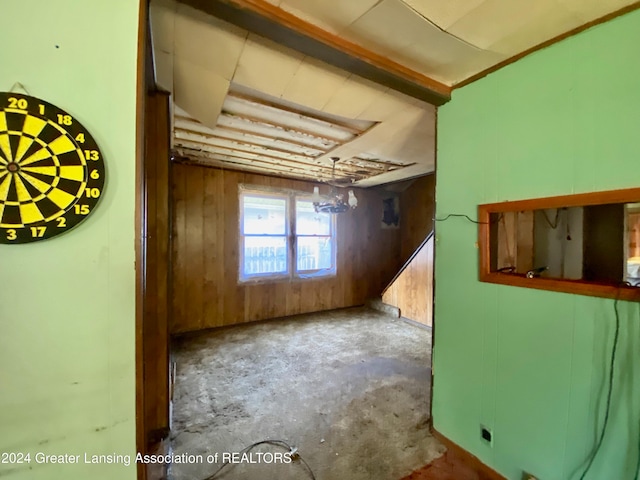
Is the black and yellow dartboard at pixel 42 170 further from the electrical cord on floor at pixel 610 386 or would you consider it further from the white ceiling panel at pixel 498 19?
the electrical cord on floor at pixel 610 386

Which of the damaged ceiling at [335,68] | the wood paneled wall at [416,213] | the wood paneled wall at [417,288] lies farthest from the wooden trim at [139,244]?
the wood paneled wall at [416,213]

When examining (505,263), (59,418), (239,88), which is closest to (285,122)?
(239,88)

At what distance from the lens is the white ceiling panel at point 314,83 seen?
1.47 meters

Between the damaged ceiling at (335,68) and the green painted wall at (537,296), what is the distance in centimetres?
22

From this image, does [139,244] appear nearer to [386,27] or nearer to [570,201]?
[386,27]

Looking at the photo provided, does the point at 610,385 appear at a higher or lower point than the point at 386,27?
lower

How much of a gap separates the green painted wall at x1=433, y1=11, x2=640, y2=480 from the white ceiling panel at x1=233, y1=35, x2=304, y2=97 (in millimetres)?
1032

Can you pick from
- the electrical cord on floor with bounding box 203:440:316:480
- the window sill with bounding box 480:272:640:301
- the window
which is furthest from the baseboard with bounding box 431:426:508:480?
the window

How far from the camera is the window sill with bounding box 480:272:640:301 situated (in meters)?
1.05

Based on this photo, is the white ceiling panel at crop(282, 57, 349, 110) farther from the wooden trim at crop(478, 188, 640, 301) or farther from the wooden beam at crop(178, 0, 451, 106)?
the wooden trim at crop(478, 188, 640, 301)

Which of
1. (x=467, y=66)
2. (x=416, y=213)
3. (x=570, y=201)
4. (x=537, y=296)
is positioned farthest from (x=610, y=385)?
(x=416, y=213)

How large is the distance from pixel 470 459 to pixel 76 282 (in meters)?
2.16

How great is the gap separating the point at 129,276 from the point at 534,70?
79.0 inches

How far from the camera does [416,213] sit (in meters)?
5.46
